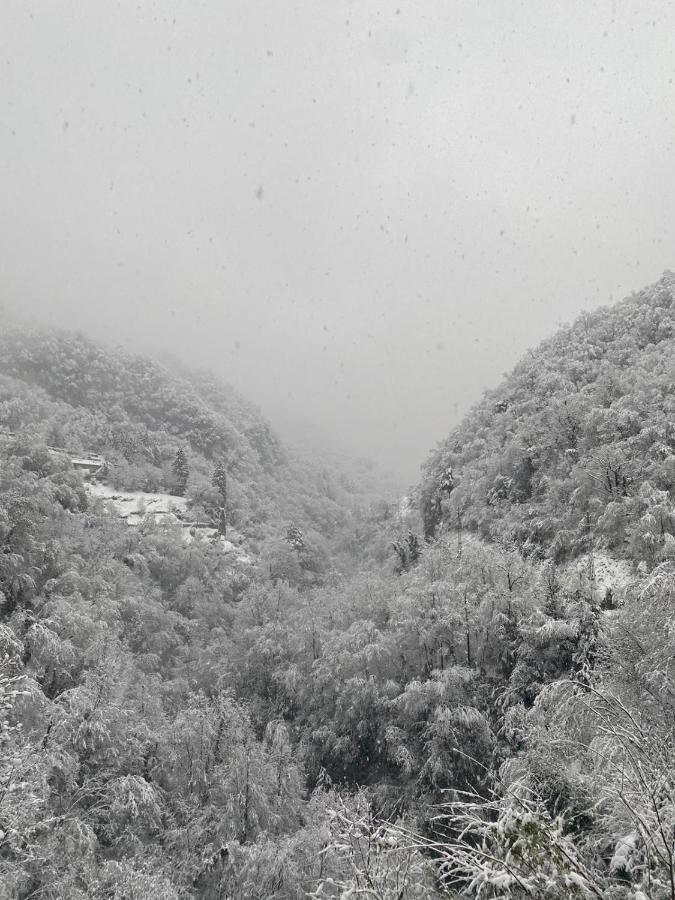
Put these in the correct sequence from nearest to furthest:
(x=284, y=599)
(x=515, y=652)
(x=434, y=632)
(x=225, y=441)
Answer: (x=515, y=652), (x=434, y=632), (x=284, y=599), (x=225, y=441)

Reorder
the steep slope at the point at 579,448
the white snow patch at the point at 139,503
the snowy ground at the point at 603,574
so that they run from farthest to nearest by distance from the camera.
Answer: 1. the white snow patch at the point at 139,503
2. the steep slope at the point at 579,448
3. the snowy ground at the point at 603,574

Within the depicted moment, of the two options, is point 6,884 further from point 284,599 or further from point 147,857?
point 284,599

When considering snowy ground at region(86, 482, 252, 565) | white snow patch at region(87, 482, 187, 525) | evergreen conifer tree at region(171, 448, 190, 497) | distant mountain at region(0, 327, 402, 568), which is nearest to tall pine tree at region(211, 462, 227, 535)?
distant mountain at region(0, 327, 402, 568)

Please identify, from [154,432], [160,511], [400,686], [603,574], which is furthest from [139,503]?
[603,574]

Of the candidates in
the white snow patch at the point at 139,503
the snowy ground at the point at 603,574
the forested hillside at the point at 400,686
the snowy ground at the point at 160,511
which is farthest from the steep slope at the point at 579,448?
the white snow patch at the point at 139,503

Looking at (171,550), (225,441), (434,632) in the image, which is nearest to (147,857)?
(434,632)

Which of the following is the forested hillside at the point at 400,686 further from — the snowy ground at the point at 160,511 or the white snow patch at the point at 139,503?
the white snow patch at the point at 139,503

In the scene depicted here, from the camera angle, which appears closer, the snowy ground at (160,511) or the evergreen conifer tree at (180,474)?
the snowy ground at (160,511)
